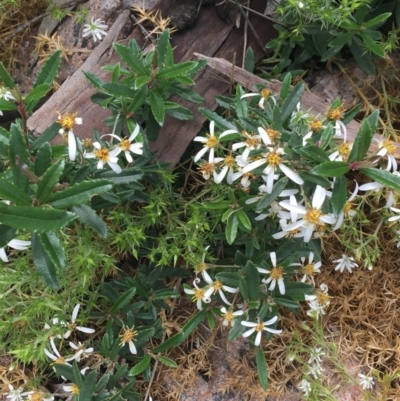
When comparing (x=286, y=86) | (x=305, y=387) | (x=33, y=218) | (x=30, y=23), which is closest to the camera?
(x=33, y=218)

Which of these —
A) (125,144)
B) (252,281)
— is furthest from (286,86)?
(252,281)

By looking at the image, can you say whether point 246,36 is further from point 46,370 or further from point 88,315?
point 46,370

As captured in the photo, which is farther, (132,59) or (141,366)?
(141,366)

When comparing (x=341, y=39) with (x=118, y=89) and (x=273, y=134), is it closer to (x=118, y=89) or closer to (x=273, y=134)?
(x=273, y=134)

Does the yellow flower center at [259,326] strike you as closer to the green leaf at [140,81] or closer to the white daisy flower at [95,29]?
the green leaf at [140,81]

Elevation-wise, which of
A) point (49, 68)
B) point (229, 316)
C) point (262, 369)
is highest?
point (49, 68)

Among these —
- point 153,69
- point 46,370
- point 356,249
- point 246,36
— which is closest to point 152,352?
point 46,370

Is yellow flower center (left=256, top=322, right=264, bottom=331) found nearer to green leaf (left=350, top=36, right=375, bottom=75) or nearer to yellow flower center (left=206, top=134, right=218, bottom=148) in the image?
yellow flower center (left=206, top=134, right=218, bottom=148)
